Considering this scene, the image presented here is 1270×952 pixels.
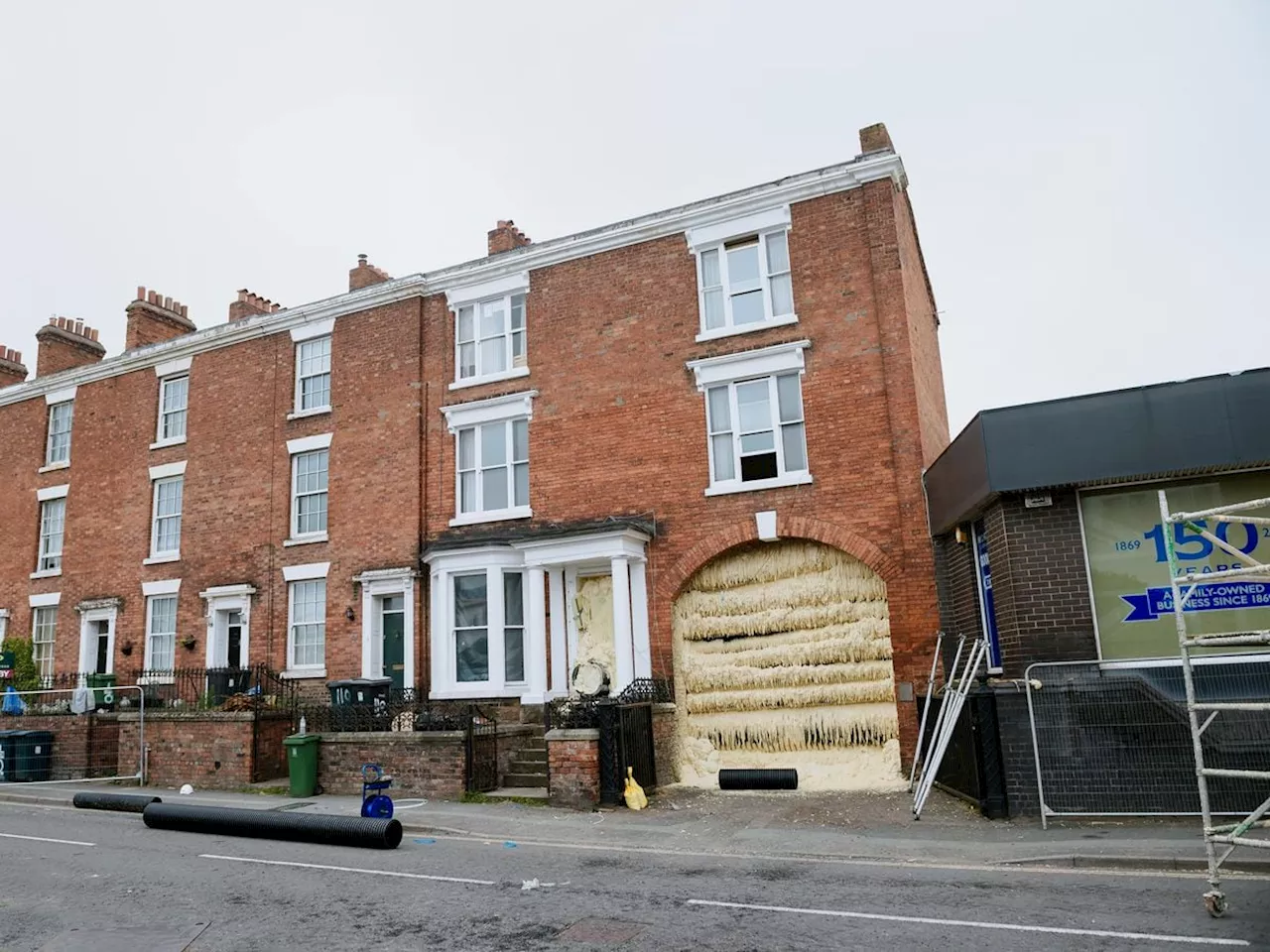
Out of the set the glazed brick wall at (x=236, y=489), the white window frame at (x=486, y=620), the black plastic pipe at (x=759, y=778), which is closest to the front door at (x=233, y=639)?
the glazed brick wall at (x=236, y=489)

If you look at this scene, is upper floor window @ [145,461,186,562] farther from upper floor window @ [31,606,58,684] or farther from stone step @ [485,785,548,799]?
stone step @ [485,785,548,799]

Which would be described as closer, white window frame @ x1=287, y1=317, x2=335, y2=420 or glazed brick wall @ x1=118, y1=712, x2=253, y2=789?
glazed brick wall @ x1=118, y1=712, x2=253, y2=789

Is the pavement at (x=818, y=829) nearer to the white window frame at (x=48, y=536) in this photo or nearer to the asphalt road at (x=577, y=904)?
the asphalt road at (x=577, y=904)

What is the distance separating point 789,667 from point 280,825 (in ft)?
27.4

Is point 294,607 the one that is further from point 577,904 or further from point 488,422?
point 577,904

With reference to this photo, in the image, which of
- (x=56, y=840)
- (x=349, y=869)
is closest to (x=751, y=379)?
(x=349, y=869)

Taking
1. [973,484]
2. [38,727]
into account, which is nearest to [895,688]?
[973,484]

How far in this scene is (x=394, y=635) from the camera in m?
20.1

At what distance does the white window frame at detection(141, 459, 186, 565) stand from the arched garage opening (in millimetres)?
13281

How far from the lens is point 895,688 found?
1539cm

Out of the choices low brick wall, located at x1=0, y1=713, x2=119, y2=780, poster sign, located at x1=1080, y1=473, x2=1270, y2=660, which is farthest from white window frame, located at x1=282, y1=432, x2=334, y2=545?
poster sign, located at x1=1080, y1=473, x2=1270, y2=660

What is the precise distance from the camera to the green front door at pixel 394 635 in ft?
65.3

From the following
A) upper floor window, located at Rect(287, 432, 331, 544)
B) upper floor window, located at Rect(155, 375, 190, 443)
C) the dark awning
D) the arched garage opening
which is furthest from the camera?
upper floor window, located at Rect(155, 375, 190, 443)

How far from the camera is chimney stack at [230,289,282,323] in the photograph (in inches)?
950
